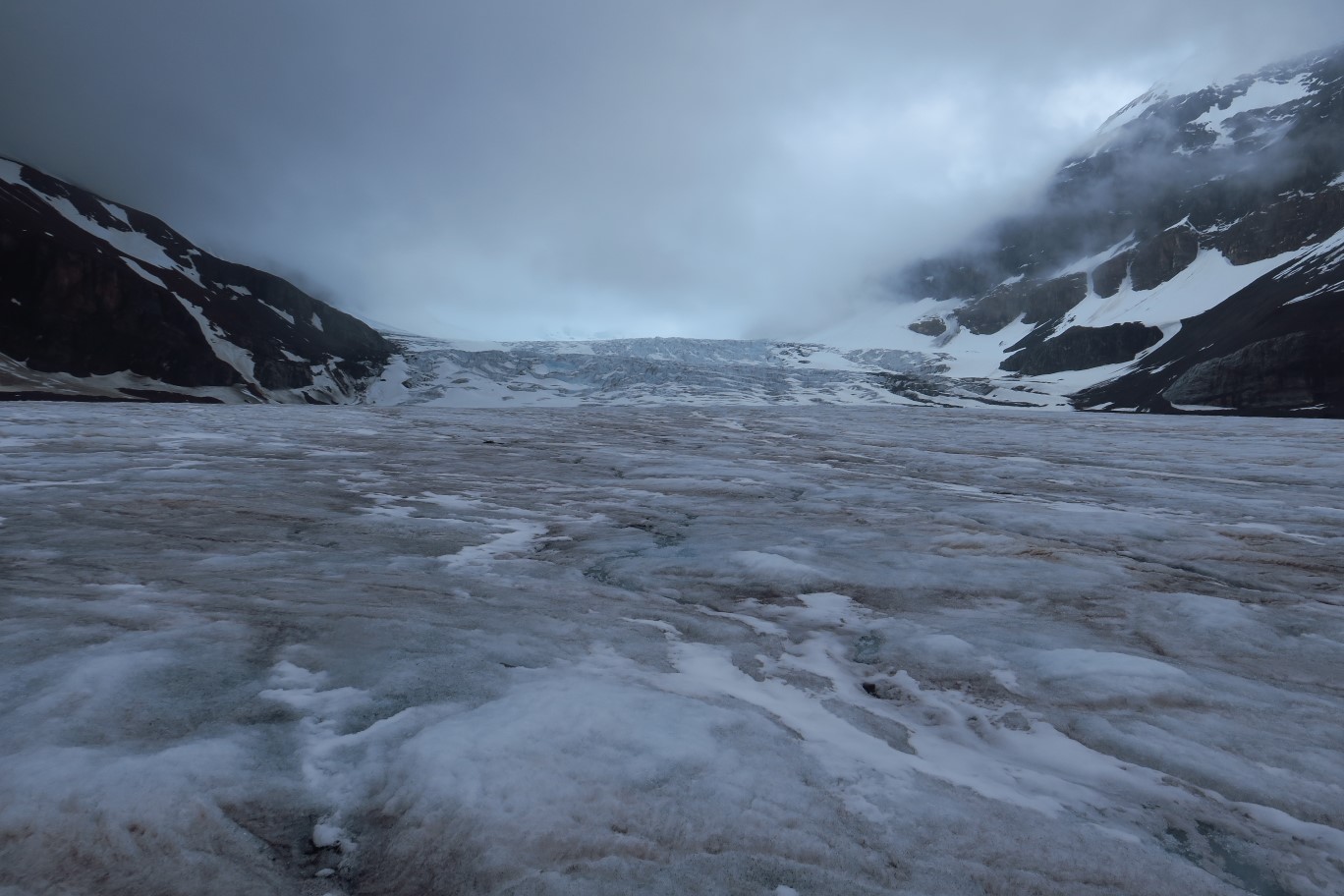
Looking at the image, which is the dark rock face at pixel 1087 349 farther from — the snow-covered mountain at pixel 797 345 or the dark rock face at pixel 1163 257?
the dark rock face at pixel 1163 257

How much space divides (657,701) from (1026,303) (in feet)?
676

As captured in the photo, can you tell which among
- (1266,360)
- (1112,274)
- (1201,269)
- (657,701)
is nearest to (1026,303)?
(1112,274)

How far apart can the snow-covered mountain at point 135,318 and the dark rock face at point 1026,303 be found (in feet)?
522

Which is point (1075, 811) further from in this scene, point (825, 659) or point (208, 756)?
point (208, 756)

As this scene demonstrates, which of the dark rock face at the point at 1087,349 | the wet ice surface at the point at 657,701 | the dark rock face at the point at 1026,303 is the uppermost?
the dark rock face at the point at 1026,303

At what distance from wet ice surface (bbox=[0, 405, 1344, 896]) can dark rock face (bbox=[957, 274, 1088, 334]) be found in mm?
187269

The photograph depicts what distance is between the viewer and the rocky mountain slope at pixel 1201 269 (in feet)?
241

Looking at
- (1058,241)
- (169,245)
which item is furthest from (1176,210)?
(169,245)

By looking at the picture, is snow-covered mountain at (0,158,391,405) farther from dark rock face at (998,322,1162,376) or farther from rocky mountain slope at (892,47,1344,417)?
dark rock face at (998,322,1162,376)

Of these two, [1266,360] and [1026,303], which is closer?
[1266,360]

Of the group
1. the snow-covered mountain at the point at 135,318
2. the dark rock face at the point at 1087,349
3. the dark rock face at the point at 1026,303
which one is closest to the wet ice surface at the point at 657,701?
the snow-covered mountain at the point at 135,318

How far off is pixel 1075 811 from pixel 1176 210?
202 metres

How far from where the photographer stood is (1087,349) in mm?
126500

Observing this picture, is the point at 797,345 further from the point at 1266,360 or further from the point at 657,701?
the point at 657,701
